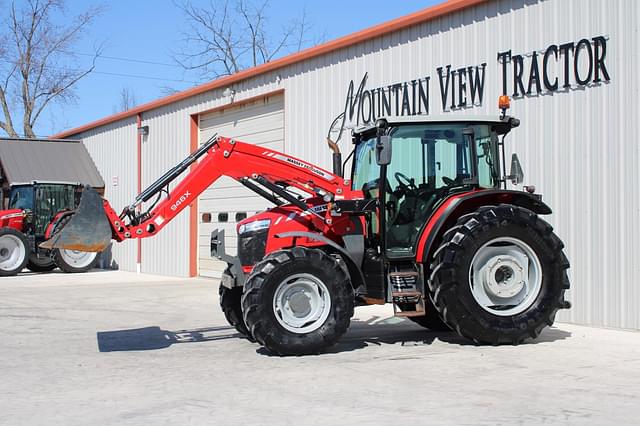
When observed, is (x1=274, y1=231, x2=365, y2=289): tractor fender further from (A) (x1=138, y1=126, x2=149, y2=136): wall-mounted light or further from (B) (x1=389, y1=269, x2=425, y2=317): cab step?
(A) (x1=138, y1=126, x2=149, y2=136): wall-mounted light

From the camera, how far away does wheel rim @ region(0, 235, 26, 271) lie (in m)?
20.8

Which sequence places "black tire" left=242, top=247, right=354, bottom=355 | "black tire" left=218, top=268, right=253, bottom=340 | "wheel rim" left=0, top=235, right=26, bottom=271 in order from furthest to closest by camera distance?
"wheel rim" left=0, top=235, right=26, bottom=271 < "black tire" left=218, top=268, right=253, bottom=340 < "black tire" left=242, top=247, right=354, bottom=355

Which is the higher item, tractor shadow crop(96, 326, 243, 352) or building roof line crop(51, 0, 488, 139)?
building roof line crop(51, 0, 488, 139)

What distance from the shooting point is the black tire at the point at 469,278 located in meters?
7.89

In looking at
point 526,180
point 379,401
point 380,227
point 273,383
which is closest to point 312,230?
point 380,227

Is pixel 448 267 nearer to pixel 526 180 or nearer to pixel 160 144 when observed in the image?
pixel 526 180

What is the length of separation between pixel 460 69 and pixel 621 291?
4.12 m

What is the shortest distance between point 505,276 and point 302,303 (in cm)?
219

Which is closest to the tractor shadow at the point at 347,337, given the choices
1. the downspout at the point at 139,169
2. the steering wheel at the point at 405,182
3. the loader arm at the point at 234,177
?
the loader arm at the point at 234,177

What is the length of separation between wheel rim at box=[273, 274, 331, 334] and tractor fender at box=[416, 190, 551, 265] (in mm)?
1111

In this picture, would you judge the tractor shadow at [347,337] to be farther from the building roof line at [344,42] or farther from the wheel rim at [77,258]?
the wheel rim at [77,258]

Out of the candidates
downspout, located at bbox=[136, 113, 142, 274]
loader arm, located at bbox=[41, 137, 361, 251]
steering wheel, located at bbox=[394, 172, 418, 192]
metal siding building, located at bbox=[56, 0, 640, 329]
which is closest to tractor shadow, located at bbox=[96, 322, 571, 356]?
metal siding building, located at bbox=[56, 0, 640, 329]

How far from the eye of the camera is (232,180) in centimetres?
1780

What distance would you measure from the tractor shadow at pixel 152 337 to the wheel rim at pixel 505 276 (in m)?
2.96
